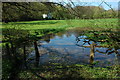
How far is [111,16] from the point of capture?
3178 mm

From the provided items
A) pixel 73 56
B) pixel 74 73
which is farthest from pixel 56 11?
pixel 73 56

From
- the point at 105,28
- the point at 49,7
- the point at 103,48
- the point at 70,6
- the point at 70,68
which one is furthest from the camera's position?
the point at 103,48

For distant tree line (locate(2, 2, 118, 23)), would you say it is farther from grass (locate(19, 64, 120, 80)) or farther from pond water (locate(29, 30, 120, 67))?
grass (locate(19, 64, 120, 80))

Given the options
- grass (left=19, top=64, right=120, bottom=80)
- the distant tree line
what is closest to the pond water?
grass (left=19, top=64, right=120, bottom=80)

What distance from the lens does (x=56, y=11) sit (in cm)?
326

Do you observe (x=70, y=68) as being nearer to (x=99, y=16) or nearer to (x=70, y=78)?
(x=70, y=78)

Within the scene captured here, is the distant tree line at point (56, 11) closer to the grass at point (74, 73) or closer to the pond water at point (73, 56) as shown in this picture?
the pond water at point (73, 56)

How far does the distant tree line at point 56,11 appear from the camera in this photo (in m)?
2.83

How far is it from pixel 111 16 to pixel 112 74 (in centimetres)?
274

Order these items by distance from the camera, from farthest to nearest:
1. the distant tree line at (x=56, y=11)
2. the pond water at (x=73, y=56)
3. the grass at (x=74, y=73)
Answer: the pond water at (x=73, y=56) < the grass at (x=74, y=73) < the distant tree line at (x=56, y=11)

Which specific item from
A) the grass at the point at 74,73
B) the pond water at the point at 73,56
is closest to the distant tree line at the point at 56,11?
the pond water at the point at 73,56

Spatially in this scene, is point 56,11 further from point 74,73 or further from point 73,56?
point 73,56

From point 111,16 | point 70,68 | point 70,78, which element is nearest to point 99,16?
point 111,16

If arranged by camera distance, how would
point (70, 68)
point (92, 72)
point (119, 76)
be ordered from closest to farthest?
point (119, 76) → point (92, 72) → point (70, 68)
